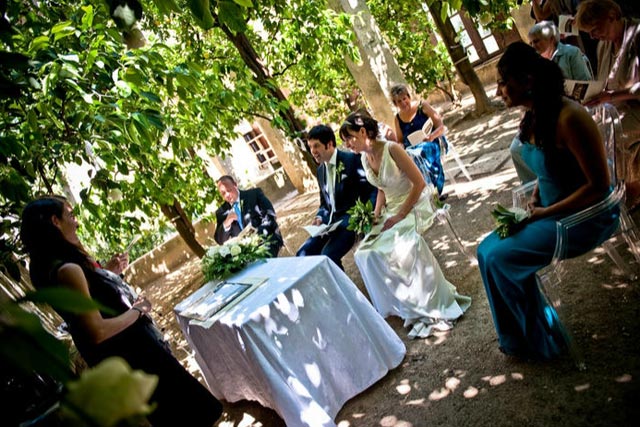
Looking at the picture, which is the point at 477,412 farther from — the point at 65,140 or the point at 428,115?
the point at 428,115

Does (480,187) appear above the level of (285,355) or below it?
below

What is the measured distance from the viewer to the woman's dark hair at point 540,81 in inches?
89.4

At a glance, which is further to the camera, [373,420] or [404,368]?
[404,368]

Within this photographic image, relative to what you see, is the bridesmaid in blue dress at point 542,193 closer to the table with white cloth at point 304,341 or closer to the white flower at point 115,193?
the table with white cloth at point 304,341

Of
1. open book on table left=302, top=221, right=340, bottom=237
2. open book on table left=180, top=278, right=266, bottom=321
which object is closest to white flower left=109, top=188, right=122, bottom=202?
open book on table left=180, top=278, right=266, bottom=321

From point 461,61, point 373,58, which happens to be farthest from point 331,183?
point 461,61

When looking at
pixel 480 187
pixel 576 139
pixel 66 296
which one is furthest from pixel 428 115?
pixel 66 296

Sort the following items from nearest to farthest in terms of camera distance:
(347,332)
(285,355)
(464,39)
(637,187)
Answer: (285,355), (347,332), (637,187), (464,39)

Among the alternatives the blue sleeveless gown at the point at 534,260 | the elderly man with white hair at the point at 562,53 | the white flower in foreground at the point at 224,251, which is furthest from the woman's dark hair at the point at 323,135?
the blue sleeveless gown at the point at 534,260

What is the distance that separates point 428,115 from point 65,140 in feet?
14.3

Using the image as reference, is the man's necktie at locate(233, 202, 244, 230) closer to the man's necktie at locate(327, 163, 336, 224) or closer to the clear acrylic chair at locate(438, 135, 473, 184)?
the man's necktie at locate(327, 163, 336, 224)

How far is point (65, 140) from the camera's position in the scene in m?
3.09

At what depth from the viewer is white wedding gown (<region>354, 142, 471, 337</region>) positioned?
340 cm

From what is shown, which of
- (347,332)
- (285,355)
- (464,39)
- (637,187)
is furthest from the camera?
(464,39)
